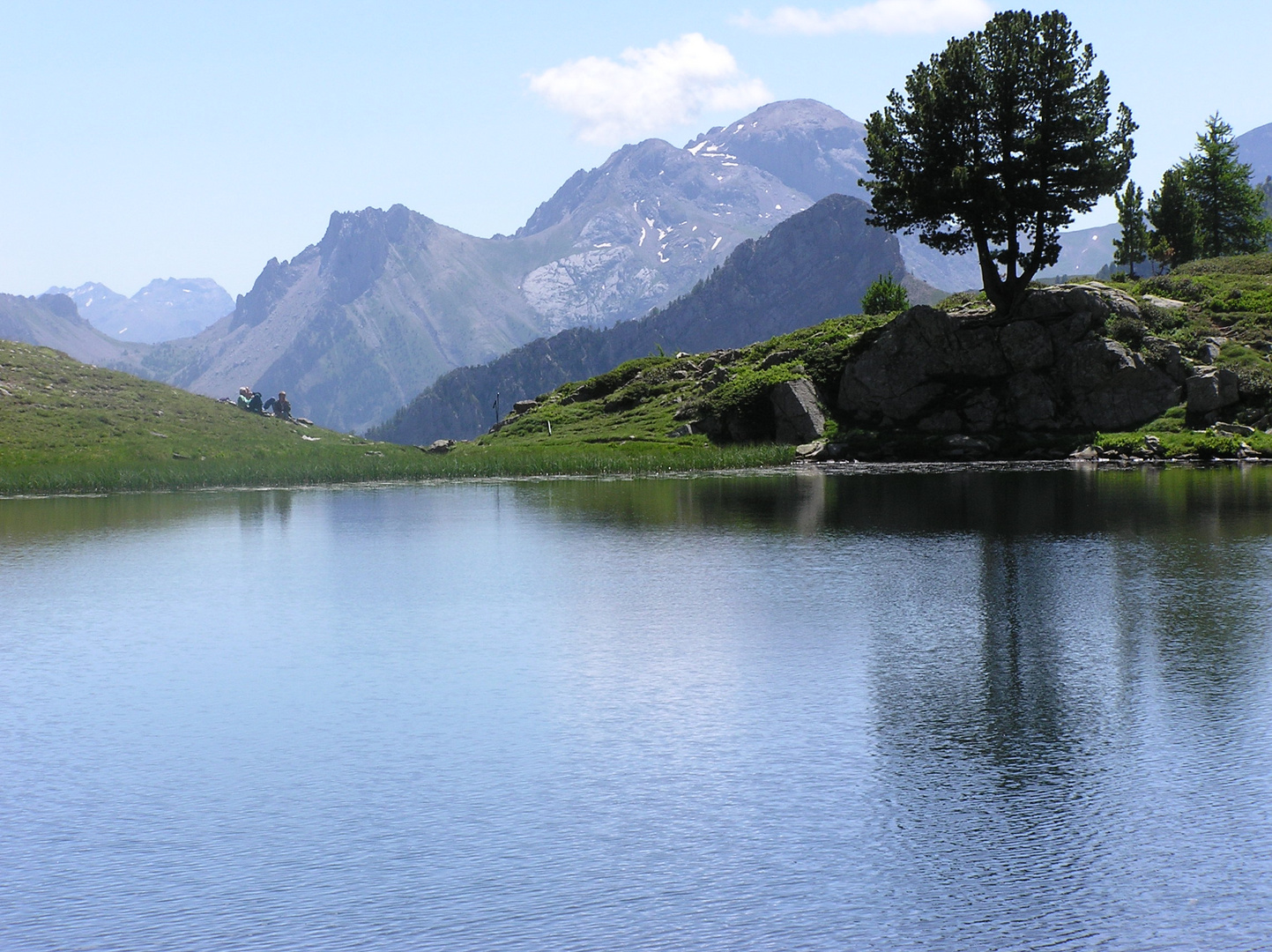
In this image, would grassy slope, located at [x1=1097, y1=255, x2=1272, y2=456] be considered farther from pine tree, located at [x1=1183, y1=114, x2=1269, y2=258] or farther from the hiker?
the hiker

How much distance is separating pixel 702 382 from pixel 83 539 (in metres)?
64.0

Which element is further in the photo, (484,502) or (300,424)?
(300,424)

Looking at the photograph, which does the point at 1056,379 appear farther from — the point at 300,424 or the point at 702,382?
the point at 300,424

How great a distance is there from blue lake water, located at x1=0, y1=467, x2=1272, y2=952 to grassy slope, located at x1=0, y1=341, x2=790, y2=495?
43.9 meters

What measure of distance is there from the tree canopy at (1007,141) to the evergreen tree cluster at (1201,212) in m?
45.4

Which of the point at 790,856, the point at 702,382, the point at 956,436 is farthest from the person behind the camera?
the point at 702,382

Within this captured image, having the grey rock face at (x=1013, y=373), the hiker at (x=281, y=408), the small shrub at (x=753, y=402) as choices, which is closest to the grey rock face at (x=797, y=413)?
the small shrub at (x=753, y=402)

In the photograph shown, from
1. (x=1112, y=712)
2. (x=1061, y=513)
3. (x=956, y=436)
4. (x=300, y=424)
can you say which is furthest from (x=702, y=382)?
(x=1112, y=712)

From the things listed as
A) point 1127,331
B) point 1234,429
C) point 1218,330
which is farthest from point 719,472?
point 1218,330

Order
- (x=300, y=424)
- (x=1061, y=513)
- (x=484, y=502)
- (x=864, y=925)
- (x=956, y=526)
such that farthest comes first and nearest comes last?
1. (x=300, y=424)
2. (x=484, y=502)
3. (x=1061, y=513)
4. (x=956, y=526)
5. (x=864, y=925)

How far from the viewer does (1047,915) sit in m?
8.73

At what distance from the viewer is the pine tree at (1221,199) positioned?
122 meters

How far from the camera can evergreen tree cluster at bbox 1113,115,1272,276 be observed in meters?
117

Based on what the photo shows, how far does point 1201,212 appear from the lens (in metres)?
121
